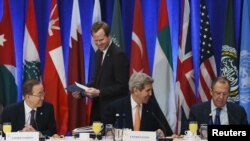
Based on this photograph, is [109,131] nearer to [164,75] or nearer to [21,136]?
[21,136]

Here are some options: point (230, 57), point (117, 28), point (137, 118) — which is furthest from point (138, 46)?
point (137, 118)

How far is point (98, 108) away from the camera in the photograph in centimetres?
632

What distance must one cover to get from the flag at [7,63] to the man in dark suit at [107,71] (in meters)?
1.27

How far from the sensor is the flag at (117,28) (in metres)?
7.12

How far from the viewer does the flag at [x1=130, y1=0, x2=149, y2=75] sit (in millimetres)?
7113

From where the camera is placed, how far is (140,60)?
712 centimetres

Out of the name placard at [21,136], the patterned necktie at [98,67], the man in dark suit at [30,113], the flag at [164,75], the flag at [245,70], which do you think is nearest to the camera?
the name placard at [21,136]

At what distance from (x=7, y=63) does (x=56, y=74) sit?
25.0 inches

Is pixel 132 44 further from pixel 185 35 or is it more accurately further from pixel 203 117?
pixel 203 117

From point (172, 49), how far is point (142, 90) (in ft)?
→ 6.54

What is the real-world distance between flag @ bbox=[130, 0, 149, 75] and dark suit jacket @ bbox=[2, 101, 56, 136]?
177 cm

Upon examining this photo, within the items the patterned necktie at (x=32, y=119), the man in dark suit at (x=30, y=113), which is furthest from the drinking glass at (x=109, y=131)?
the patterned necktie at (x=32, y=119)

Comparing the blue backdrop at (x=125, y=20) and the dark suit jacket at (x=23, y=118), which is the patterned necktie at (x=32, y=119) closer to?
the dark suit jacket at (x=23, y=118)

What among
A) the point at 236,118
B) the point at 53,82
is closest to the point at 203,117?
the point at 236,118
